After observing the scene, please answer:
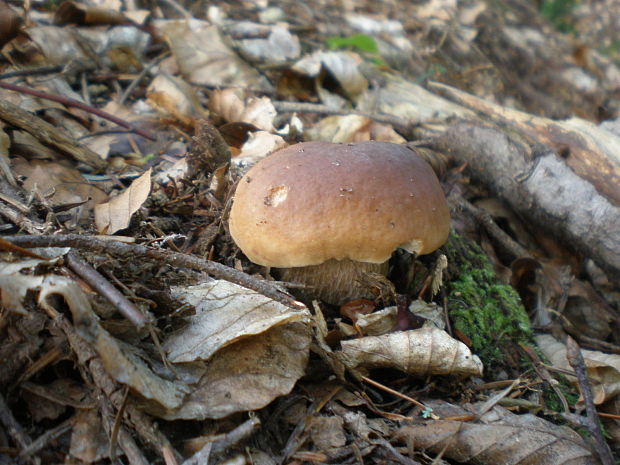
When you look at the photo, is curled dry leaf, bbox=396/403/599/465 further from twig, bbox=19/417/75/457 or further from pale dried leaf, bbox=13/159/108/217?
pale dried leaf, bbox=13/159/108/217

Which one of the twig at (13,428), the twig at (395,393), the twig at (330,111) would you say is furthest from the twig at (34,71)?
the twig at (395,393)

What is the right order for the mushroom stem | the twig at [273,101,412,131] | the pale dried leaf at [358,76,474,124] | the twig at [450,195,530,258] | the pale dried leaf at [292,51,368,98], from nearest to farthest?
the mushroom stem → the twig at [450,195,530,258] → the twig at [273,101,412,131] → the pale dried leaf at [358,76,474,124] → the pale dried leaf at [292,51,368,98]

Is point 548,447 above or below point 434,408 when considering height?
above

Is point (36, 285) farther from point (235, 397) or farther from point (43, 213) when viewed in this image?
point (43, 213)

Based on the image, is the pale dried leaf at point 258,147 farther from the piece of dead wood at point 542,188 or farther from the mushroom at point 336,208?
the piece of dead wood at point 542,188

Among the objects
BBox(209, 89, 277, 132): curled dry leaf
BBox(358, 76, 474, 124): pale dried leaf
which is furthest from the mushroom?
BBox(358, 76, 474, 124): pale dried leaf

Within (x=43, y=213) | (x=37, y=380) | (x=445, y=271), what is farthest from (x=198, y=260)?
(x=445, y=271)

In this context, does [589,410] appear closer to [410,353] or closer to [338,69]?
[410,353]
